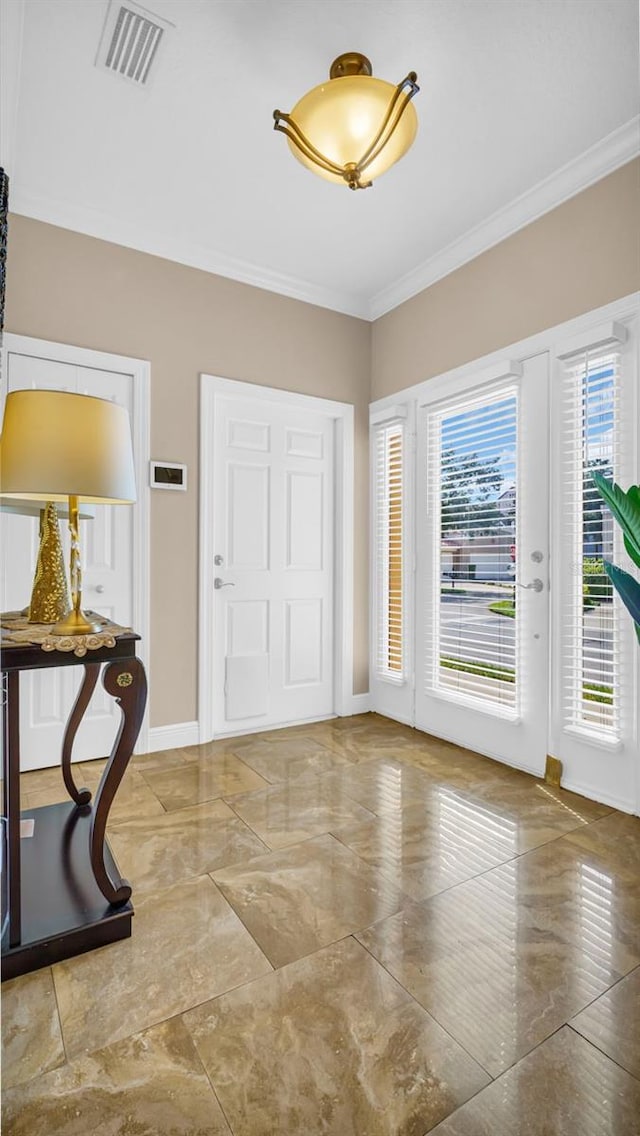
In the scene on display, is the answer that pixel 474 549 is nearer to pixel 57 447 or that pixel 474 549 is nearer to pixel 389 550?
pixel 389 550

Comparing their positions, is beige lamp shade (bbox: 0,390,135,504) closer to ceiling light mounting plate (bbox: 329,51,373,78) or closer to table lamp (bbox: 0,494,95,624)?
table lamp (bbox: 0,494,95,624)

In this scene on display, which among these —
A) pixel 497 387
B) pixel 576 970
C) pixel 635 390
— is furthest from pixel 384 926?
pixel 497 387

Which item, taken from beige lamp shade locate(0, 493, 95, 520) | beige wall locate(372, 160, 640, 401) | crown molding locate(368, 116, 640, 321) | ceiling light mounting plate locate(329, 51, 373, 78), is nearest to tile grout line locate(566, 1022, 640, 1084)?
beige lamp shade locate(0, 493, 95, 520)

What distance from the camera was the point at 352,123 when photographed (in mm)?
1898

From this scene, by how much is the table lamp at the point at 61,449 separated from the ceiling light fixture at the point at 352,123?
4.11 ft

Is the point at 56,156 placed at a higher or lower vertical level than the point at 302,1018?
higher

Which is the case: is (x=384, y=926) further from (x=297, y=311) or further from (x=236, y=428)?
(x=297, y=311)

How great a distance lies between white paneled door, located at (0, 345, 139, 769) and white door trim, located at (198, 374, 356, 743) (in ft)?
1.36

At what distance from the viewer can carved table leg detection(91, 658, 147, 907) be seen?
61.9 inches

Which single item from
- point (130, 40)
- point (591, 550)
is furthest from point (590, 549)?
point (130, 40)

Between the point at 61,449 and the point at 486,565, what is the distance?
219 centimetres

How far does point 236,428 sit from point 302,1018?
2824 millimetres

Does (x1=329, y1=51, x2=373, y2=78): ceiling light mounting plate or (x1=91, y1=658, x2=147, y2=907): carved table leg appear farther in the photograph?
(x1=329, y1=51, x2=373, y2=78): ceiling light mounting plate

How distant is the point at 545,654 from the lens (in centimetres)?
266
